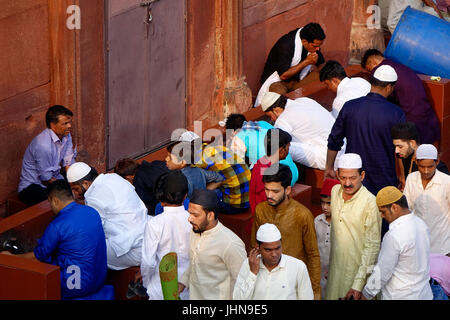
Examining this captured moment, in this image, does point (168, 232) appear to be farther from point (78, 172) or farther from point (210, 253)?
point (78, 172)

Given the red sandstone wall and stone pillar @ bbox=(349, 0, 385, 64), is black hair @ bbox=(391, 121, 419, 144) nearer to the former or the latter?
the red sandstone wall

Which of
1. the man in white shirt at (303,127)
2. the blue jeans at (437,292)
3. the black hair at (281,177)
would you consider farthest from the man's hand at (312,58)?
the black hair at (281,177)

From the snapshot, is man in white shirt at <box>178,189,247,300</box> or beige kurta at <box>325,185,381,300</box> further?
beige kurta at <box>325,185,381,300</box>

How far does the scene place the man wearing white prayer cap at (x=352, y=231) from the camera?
7590 mm

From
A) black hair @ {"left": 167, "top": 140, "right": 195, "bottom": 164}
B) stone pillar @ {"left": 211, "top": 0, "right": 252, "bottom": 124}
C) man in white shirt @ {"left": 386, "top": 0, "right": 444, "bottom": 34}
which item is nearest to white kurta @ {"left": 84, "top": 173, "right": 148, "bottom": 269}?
black hair @ {"left": 167, "top": 140, "right": 195, "bottom": 164}

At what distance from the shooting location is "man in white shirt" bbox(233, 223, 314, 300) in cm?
671

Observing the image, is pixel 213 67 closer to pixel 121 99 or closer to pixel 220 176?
pixel 121 99

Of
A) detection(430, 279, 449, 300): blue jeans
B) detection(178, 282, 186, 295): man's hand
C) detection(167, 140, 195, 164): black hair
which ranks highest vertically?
detection(167, 140, 195, 164): black hair

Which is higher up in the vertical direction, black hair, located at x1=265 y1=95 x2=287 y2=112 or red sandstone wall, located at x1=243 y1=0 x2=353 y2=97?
red sandstone wall, located at x1=243 y1=0 x2=353 y2=97

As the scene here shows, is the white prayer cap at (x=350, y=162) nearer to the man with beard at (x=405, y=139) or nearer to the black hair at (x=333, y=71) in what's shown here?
the man with beard at (x=405, y=139)

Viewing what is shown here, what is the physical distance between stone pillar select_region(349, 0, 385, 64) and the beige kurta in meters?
6.56

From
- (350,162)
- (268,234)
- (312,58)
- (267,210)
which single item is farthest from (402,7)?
(268,234)

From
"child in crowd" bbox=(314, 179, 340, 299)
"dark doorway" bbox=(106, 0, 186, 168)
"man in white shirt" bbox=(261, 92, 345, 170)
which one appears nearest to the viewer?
"child in crowd" bbox=(314, 179, 340, 299)

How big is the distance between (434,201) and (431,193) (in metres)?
0.08
